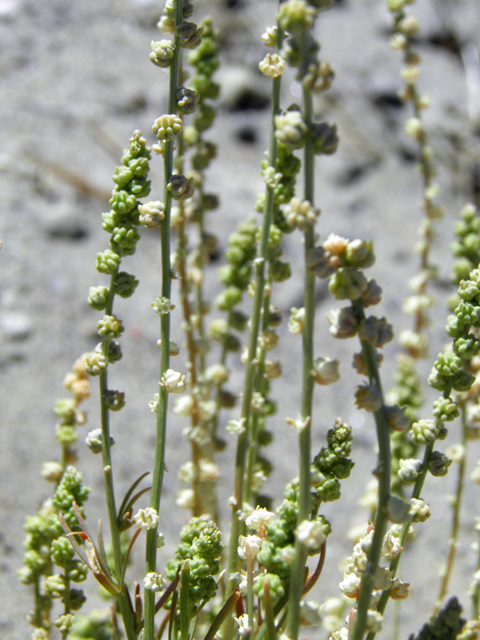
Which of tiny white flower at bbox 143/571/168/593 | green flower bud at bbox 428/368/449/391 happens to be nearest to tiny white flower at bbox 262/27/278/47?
green flower bud at bbox 428/368/449/391

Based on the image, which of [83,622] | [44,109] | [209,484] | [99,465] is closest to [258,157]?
[44,109]

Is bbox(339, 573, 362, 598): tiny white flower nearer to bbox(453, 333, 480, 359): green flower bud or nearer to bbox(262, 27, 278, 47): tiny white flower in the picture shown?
bbox(453, 333, 480, 359): green flower bud

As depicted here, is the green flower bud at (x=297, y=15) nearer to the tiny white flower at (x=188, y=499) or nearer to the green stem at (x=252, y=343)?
the green stem at (x=252, y=343)

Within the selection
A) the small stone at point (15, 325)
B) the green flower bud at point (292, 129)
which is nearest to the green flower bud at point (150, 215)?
the green flower bud at point (292, 129)

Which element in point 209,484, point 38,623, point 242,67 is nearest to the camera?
point 38,623

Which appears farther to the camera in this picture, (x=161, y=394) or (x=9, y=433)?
(x=9, y=433)

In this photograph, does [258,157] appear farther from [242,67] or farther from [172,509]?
[172,509]

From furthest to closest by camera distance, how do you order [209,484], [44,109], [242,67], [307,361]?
[242,67] < [44,109] < [209,484] < [307,361]
